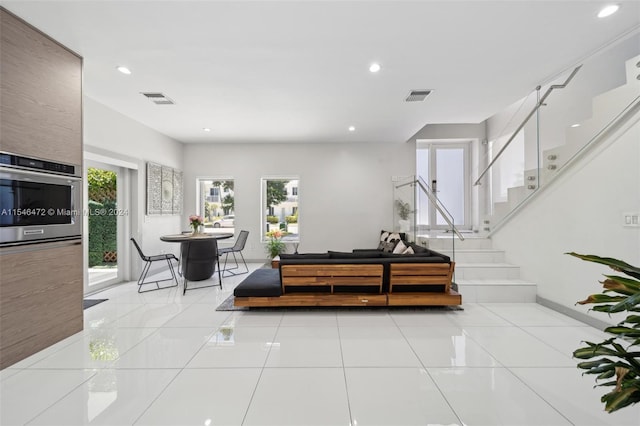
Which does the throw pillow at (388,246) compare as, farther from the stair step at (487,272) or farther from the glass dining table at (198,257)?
the glass dining table at (198,257)

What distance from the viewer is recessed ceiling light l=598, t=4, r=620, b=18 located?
238 centimetres

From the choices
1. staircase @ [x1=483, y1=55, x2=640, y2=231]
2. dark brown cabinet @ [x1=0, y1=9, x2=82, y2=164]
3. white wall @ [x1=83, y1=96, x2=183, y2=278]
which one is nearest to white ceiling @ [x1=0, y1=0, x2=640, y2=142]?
dark brown cabinet @ [x1=0, y1=9, x2=82, y2=164]

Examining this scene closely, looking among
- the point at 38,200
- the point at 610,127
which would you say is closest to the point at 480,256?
the point at 610,127

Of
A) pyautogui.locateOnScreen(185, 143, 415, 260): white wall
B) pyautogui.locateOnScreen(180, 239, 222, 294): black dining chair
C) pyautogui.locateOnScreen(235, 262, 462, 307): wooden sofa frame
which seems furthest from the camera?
pyautogui.locateOnScreen(185, 143, 415, 260): white wall

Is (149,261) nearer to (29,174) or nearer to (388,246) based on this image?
(29,174)

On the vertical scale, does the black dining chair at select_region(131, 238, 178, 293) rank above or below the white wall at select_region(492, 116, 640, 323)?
below

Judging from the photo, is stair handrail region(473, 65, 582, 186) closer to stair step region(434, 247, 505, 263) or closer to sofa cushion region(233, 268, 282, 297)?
stair step region(434, 247, 505, 263)

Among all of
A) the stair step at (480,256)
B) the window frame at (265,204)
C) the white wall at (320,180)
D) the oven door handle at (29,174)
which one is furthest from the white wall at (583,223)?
the oven door handle at (29,174)

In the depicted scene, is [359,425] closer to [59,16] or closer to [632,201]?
[632,201]

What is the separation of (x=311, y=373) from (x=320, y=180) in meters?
5.25

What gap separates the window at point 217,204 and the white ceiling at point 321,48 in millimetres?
2648

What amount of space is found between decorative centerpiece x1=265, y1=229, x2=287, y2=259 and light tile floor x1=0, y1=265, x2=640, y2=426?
130 inches

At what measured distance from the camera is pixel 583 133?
3426mm

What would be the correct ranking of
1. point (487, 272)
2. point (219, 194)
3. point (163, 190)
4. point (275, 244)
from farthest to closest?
point (219, 194), point (275, 244), point (163, 190), point (487, 272)
